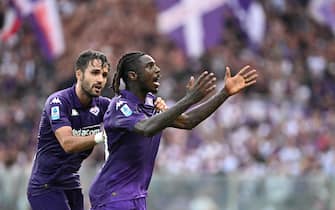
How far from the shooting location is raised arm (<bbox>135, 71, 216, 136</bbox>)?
9039 millimetres

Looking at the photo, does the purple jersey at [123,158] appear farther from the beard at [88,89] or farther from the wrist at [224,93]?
the beard at [88,89]

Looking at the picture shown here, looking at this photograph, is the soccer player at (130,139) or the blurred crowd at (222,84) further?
the blurred crowd at (222,84)

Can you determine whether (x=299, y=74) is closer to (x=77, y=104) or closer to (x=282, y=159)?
(x=282, y=159)

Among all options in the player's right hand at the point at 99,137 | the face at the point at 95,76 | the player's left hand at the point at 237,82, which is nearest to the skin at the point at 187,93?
the player's left hand at the point at 237,82

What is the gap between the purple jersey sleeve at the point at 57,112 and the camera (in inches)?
414

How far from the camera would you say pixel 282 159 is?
735 inches

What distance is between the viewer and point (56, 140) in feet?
35.5

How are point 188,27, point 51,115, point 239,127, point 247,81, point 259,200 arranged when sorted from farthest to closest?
point 188,27 → point 239,127 → point 259,200 → point 51,115 → point 247,81

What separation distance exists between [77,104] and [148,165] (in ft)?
4.28

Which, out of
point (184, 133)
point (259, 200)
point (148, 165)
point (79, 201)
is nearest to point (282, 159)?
point (259, 200)

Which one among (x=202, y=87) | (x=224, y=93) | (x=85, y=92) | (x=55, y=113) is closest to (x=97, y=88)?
(x=85, y=92)

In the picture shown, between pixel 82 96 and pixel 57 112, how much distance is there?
0.30 meters

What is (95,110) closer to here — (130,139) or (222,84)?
(130,139)

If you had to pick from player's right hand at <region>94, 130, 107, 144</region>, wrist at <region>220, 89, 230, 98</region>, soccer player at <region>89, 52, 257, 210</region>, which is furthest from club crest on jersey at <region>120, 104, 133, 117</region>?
wrist at <region>220, 89, 230, 98</region>
